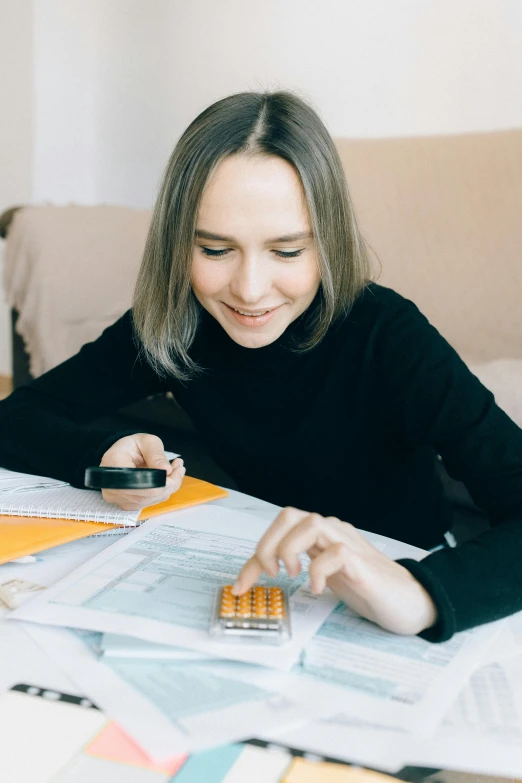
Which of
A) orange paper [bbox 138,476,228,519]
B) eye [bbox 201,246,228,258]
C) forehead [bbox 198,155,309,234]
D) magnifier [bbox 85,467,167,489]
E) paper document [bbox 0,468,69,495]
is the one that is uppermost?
forehead [bbox 198,155,309,234]

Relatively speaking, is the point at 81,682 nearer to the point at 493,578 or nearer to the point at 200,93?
the point at 493,578

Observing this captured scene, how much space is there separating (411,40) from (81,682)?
91.2 inches

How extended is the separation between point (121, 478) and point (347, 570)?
0.28 meters

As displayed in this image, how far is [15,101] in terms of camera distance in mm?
3137

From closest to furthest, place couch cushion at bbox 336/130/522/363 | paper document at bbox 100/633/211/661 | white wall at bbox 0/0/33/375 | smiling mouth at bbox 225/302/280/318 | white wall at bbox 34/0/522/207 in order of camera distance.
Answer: paper document at bbox 100/633/211/661
smiling mouth at bbox 225/302/280/318
couch cushion at bbox 336/130/522/363
white wall at bbox 34/0/522/207
white wall at bbox 0/0/33/375

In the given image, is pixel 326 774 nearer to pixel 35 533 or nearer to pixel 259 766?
pixel 259 766

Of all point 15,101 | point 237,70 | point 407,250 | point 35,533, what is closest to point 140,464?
Answer: point 35,533

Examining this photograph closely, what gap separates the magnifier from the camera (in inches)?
29.6

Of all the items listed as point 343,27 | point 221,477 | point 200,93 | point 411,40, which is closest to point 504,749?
point 221,477

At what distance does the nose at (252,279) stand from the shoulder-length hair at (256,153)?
0.25 ft

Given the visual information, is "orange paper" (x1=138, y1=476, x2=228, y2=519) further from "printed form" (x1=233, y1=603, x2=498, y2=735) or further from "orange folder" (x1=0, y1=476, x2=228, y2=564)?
"printed form" (x1=233, y1=603, x2=498, y2=735)

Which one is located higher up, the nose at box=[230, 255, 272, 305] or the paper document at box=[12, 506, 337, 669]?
the nose at box=[230, 255, 272, 305]

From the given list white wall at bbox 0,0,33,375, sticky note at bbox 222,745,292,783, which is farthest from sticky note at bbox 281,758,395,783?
white wall at bbox 0,0,33,375

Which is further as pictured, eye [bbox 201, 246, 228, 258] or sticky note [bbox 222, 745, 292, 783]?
eye [bbox 201, 246, 228, 258]
